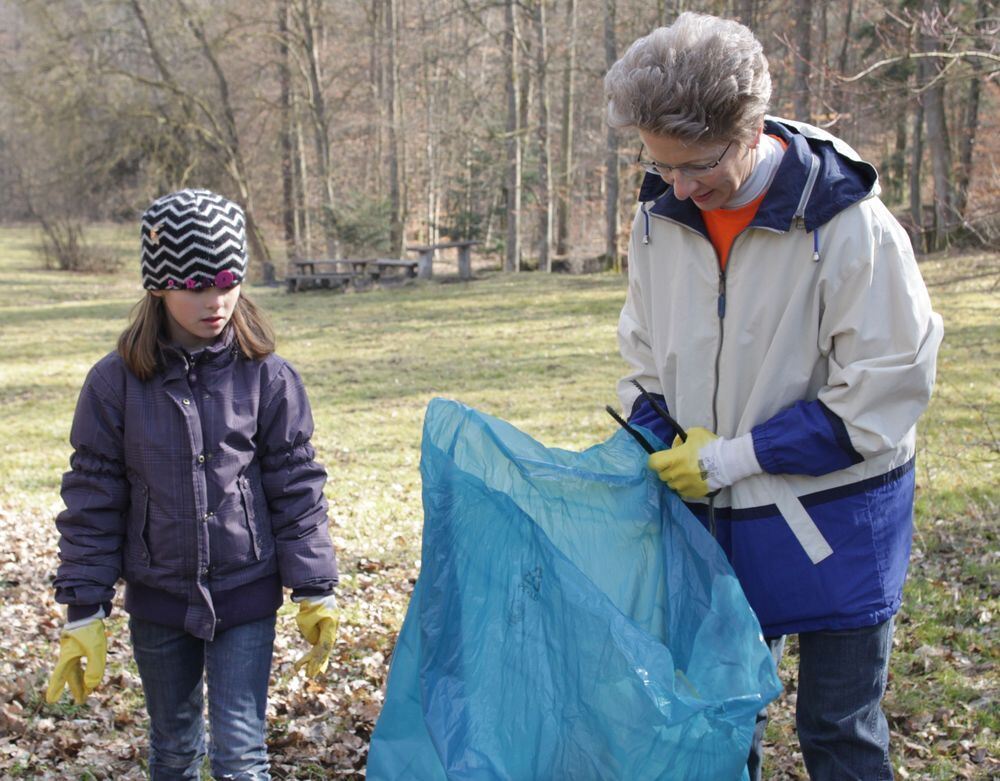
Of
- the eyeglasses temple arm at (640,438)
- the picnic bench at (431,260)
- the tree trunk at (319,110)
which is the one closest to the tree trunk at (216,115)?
the tree trunk at (319,110)

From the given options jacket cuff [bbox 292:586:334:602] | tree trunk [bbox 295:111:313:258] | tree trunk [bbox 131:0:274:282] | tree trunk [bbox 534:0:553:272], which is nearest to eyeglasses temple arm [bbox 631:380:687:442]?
jacket cuff [bbox 292:586:334:602]

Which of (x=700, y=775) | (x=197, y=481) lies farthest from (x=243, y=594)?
(x=700, y=775)

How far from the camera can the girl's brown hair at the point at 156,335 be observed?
236cm

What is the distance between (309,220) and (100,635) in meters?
28.4

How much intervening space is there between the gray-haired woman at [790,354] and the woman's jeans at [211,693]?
1.08 meters

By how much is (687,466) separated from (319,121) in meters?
26.8

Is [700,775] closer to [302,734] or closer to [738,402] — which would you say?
[738,402]

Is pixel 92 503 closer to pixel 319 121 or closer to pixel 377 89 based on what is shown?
pixel 319 121

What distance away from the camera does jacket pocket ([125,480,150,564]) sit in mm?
2373

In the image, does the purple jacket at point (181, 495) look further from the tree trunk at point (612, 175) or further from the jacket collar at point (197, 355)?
the tree trunk at point (612, 175)

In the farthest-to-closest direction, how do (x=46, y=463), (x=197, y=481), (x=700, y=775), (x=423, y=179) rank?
1. (x=423, y=179)
2. (x=46, y=463)
3. (x=197, y=481)
4. (x=700, y=775)

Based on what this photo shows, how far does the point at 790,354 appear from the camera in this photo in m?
2.06

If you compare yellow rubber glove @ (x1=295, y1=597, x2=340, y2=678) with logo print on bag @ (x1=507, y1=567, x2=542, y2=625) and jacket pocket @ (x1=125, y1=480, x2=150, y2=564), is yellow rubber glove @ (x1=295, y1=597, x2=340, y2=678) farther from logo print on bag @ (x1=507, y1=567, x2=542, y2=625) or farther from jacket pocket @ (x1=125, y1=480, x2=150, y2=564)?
logo print on bag @ (x1=507, y1=567, x2=542, y2=625)

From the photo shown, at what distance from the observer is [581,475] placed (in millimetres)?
2299
